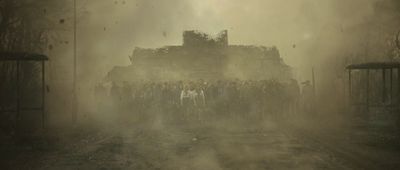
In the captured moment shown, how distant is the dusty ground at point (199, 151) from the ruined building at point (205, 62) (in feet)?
54.3

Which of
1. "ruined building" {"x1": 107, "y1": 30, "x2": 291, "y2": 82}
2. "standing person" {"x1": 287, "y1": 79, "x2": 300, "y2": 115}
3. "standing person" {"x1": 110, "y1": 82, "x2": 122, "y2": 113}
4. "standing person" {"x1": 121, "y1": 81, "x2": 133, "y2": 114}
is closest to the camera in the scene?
"standing person" {"x1": 121, "y1": 81, "x2": 133, "y2": 114}

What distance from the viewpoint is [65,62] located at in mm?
36812

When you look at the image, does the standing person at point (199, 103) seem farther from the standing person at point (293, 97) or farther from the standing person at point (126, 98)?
the standing person at point (293, 97)

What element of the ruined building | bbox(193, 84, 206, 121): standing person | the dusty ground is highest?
the ruined building

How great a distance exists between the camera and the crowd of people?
23641mm

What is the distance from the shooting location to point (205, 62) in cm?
3584

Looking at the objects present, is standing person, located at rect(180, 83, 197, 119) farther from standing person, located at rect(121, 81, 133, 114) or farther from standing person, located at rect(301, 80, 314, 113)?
standing person, located at rect(301, 80, 314, 113)

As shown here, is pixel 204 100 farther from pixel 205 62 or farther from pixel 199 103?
pixel 205 62

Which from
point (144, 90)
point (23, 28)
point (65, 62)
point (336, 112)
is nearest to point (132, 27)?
point (65, 62)

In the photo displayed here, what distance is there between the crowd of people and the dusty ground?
4666 mm

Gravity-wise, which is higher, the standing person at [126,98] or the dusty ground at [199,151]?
the standing person at [126,98]

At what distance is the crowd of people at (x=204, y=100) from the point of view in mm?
23641

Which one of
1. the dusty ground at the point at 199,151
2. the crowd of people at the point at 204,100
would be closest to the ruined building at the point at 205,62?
the crowd of people at the point at 204,100

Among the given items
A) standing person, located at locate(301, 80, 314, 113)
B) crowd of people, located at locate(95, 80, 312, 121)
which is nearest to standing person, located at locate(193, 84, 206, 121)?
crowd of people, located at locate(95, 80, 312, 121)
